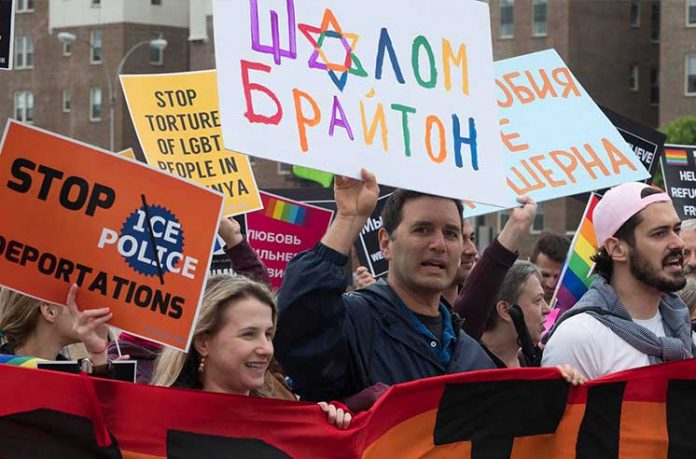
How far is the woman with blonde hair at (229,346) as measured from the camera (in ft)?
17.1

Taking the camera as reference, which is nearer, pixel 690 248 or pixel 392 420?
pixel 392 420

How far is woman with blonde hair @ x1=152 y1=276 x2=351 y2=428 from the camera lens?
17.1 feet

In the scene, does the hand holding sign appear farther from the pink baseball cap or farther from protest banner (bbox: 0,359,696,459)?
the pink baseball cap

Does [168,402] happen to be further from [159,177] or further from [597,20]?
[597,20]

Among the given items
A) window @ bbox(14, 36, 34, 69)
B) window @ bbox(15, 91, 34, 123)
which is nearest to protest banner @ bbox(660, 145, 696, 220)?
window @ bbox(15, 91, 34, 123)

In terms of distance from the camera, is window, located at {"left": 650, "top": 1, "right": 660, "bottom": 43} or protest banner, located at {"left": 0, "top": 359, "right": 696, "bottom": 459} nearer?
protest banner, located at {"left": 0, "top": 359, "right": 696, "bottom": 459}

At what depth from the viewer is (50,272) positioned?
16.1ft

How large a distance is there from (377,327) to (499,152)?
0.76 m

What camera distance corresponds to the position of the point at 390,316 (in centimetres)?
532

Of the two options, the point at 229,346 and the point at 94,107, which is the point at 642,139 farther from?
the point at 94,107

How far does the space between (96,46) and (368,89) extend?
74.1m

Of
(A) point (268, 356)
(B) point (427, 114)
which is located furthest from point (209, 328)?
(B) point (427, 114)

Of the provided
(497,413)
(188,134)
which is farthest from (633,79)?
(497,413)

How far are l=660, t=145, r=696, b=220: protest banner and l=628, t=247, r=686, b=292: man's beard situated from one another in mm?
4446
